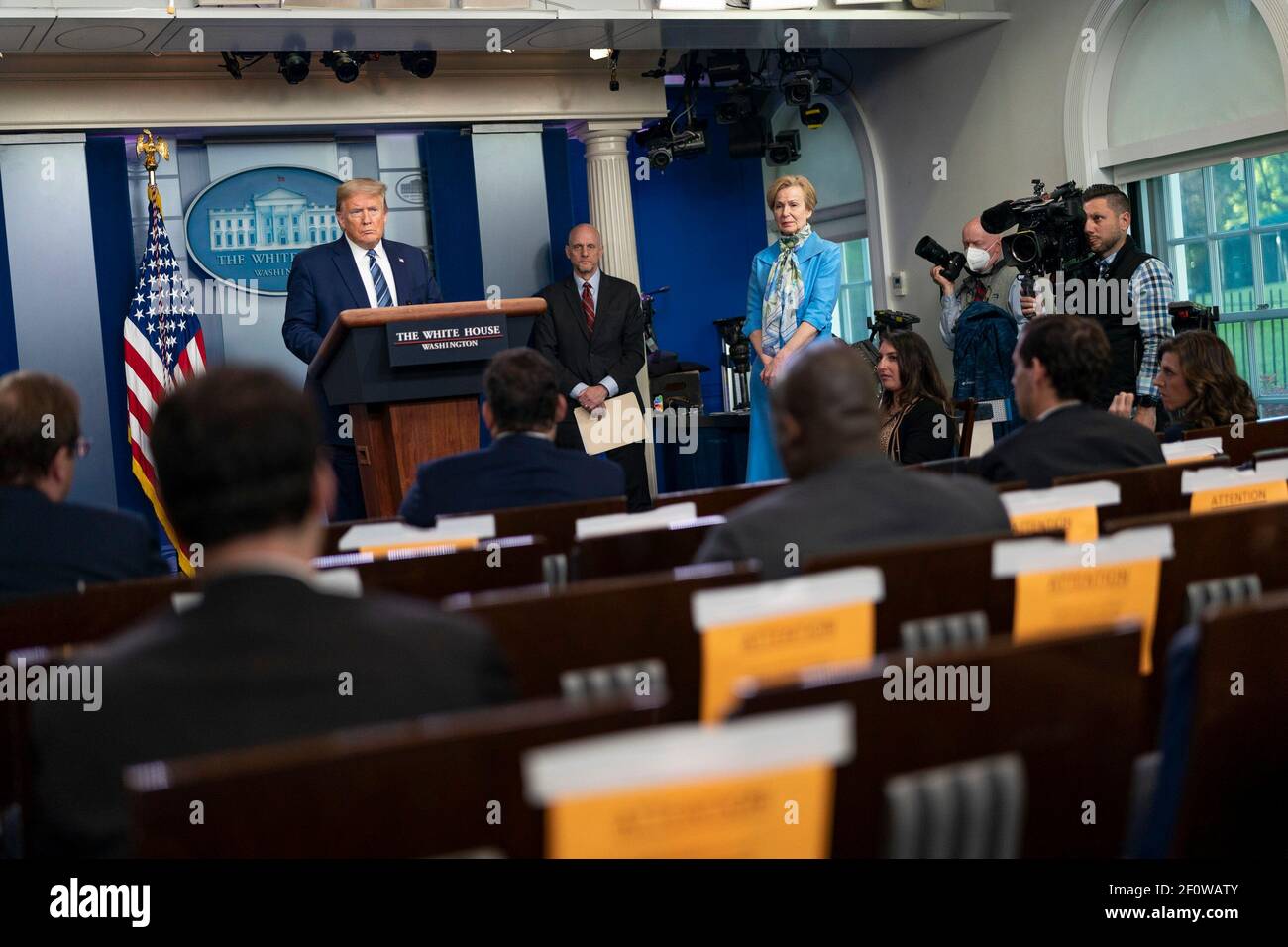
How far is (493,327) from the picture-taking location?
14.2 ft

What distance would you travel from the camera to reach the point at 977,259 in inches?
306

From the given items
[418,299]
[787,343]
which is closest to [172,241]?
[418,299]

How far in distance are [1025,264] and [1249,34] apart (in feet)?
5.30

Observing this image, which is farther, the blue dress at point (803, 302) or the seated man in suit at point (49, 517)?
the blue dress at point (803, 302)

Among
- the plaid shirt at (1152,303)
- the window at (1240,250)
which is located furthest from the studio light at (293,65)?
the window at (1240,250)

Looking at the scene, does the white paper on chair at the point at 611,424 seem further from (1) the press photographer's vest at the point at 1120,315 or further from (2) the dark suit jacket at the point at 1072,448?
(2) the dark suit jacket at the point at 1072,448

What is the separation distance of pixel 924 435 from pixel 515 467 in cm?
200

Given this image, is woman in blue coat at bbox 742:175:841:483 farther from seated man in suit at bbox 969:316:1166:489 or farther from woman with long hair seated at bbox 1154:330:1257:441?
seated man in suit at bbox 969:316:1166:489

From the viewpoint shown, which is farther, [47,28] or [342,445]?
[47,28]

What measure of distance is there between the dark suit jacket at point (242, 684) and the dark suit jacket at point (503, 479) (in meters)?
1.66

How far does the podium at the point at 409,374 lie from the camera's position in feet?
13.8

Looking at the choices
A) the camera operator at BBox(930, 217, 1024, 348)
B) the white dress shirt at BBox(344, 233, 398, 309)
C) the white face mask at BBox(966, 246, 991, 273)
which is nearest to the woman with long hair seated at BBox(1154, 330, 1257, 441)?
the white dress shirt at BBox(344, 233, 398, 309)
